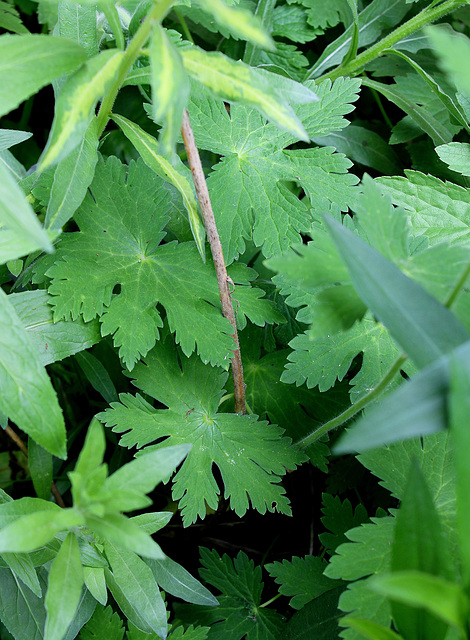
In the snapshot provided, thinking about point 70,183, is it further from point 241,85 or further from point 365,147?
point 365,147

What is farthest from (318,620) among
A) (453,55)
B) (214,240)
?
(453,55)

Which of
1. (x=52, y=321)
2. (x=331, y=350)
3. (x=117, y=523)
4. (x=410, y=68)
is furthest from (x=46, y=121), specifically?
(x=117, y=523)

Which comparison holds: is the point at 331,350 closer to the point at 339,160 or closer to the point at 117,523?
the point at 339,160

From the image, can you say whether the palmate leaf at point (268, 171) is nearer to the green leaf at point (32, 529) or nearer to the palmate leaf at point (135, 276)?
the palmate leaf at point (135, 276)

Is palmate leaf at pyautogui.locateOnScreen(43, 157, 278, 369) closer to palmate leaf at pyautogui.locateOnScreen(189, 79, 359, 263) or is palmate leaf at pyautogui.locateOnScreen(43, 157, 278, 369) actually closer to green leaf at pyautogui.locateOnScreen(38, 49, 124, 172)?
palmate leaf at pyautogui.locateOnScreen(189, 79, 359, 263)

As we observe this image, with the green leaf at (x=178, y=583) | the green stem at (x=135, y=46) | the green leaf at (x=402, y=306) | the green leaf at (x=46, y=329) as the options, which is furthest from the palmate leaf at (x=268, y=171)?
the green leaf at (x=178, y=583)

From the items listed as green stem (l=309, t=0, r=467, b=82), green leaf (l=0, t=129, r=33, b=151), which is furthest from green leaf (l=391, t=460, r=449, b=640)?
green stem (l=309, t=0, r=467, b=82)
